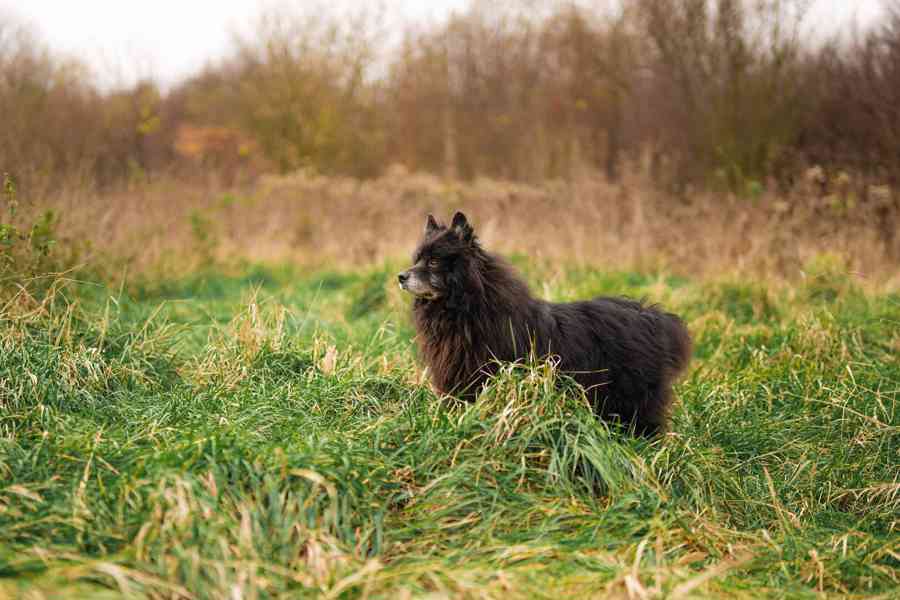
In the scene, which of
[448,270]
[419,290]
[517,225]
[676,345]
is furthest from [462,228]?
[517,225]

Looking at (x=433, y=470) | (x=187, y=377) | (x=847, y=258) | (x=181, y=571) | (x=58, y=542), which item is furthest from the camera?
(x=847, y=258)

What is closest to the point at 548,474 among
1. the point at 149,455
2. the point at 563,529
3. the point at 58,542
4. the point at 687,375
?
the point at 563,529

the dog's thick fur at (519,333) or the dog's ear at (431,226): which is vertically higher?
the dog's ear at (431,226)

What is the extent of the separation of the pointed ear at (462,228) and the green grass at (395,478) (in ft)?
2.61

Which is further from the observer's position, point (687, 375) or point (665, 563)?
point (687, 375)

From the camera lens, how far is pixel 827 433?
426 centimetres

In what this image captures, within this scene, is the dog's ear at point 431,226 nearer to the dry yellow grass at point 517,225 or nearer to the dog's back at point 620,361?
the dog's back at point 620,361

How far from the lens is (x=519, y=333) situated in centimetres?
384

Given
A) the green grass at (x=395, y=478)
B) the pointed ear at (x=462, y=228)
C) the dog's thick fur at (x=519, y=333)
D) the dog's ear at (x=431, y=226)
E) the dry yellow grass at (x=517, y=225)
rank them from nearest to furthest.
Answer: the green grass at (x=395, y=478) → the dog's thick fur at (x=519, y=333) → the pointed ear at (x=462, y=228) → the dog's ear at (x=431, y=226) → the dry yellow grass at (x=517, y=225)

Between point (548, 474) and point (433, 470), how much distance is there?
1.58ft

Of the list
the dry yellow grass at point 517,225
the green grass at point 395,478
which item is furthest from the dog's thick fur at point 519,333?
the dry yellow grass at point 517,225

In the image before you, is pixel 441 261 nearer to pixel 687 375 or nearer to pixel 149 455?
pixel 149 455

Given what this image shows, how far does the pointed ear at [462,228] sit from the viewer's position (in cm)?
393

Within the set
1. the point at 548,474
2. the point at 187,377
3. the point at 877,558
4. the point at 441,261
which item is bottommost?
the point at 877,558
